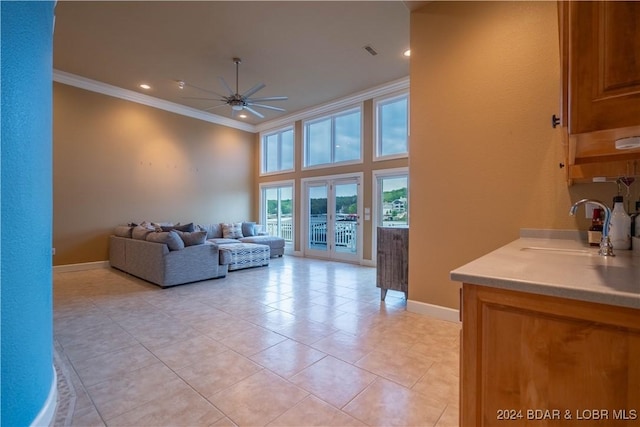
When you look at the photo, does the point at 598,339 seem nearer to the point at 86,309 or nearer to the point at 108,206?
the point at 86,309

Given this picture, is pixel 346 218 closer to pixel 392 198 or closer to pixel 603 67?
pixel 392 198

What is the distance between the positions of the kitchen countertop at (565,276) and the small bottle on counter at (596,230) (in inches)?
19.4

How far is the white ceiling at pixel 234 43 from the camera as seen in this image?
3736mm

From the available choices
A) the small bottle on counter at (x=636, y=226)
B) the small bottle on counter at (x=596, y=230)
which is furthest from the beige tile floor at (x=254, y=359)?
the small bottle on counter at (x=636, y=226)

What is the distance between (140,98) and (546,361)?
8.02m

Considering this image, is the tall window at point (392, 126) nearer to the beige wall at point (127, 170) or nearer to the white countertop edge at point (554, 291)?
the beige wall at point (127, 170)

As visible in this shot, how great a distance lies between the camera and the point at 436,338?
2.60 m

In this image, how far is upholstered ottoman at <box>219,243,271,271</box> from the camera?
5.57 m

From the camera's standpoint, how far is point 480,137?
2.83 metres

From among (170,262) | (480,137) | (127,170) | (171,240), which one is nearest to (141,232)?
(171,240)

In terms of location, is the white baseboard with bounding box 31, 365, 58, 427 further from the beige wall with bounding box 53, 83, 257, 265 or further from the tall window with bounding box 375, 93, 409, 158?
the tall window with bounding box 375, 93, 409, 158

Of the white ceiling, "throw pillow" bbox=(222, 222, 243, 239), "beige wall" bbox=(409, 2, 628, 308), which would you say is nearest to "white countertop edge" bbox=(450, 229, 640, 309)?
"beige wall" bbox=(409, 2, 628, 308)

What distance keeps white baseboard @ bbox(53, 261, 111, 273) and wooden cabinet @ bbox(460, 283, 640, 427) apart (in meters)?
7.06

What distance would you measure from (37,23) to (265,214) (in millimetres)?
7400
